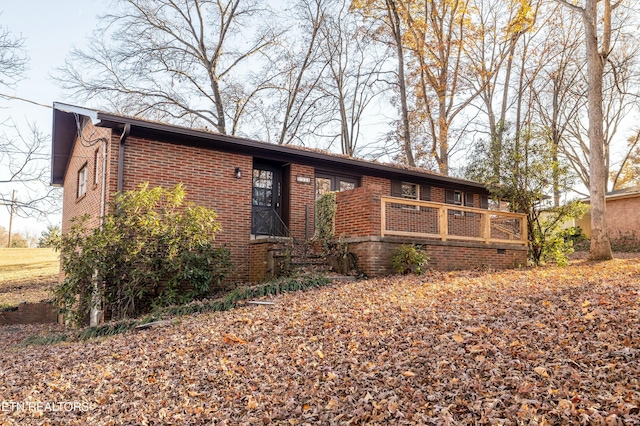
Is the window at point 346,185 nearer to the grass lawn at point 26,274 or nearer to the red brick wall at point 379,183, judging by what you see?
the red brick wall at point 379,183

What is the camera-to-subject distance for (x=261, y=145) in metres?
10.6

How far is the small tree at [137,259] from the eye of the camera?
8.19 metres

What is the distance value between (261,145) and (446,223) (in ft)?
14.8

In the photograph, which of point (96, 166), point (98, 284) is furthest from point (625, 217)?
point (98, 284)

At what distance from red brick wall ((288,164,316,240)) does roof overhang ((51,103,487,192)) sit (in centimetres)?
28

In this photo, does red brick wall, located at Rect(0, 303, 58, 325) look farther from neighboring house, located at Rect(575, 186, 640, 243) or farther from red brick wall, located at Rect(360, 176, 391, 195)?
neighboring house, located at Rect(575, 186, 640, 243)

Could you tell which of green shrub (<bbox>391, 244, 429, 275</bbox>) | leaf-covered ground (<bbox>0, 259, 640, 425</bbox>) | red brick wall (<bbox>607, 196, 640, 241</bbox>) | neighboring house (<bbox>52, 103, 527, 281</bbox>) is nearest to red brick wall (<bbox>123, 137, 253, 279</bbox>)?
neighboring house (<bbox>52, 103, 527, 281</bbox>)

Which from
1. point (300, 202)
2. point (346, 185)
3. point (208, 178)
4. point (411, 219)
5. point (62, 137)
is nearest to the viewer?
point (411, 219)

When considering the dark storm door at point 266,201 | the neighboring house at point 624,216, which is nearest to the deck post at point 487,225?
the dark storm door at point 266,201

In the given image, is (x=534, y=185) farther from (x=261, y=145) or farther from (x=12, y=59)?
(x=12, y=59)

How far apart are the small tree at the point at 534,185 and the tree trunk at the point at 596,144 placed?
0.42 m

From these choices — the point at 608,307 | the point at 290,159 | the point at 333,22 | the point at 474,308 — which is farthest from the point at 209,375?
the point at 333,22

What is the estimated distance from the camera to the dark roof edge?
893cm

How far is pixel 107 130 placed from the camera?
9.42 metres
